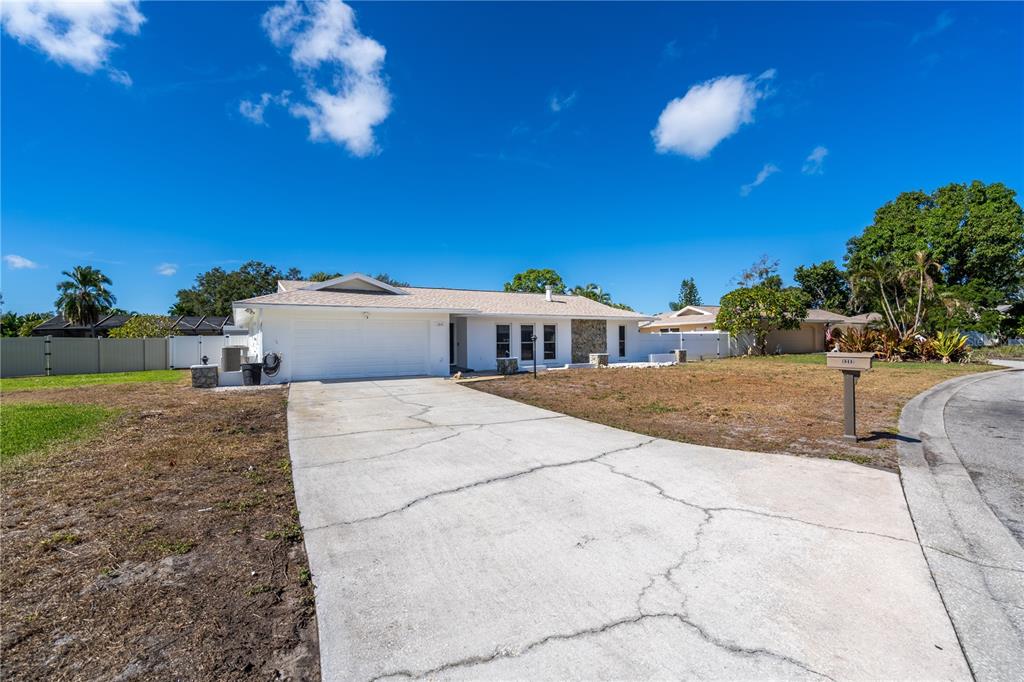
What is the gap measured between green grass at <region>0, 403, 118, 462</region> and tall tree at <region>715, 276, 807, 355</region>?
88.0ft

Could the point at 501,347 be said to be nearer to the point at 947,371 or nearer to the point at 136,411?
the point at 136,411

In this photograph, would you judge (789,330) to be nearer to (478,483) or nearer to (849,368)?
(849,368)

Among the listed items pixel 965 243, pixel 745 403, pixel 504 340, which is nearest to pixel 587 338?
pixel 504 340

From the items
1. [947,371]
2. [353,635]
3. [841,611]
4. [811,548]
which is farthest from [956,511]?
[947,371]

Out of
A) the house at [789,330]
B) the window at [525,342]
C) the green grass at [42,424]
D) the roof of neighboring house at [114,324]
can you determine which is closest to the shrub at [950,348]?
the house at [789,330]

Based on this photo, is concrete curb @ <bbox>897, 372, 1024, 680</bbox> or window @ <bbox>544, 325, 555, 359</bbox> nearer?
concrete curb @ <bbox>897, 372, 1024, 680</bbox>

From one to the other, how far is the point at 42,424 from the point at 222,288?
49.8 meters

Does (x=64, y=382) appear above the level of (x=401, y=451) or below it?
above

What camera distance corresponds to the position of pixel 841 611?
238cm

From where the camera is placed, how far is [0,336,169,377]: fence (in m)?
18.8

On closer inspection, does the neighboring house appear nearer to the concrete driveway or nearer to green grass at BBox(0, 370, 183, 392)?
green grass at BBox(0, 370, 183, 392)

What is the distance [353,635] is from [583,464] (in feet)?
11.0

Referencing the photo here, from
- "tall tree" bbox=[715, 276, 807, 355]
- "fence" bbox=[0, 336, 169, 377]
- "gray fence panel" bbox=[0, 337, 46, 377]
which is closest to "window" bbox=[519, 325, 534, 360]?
"tall tree" bbox=[715, 276, 807, 355]

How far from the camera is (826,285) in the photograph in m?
44.5
